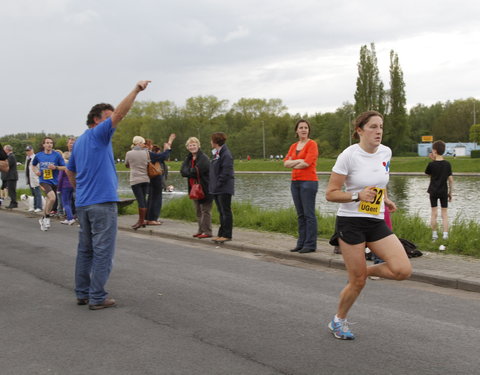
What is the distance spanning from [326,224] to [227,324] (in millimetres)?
6002

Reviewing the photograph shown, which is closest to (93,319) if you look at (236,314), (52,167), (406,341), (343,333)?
(236,314)

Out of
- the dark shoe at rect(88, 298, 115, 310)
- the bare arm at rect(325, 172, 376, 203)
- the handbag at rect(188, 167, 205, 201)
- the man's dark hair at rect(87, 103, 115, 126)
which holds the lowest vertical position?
the dark shoe at rect(88, 298, 115, 310)

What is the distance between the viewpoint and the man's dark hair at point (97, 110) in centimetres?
537

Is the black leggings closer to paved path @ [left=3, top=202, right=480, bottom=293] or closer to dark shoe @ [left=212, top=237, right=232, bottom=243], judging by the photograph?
paved path @ [left=3, top=202, right=480, bottom=293]

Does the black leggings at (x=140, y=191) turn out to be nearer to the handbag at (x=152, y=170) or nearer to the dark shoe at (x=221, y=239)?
the handbag at (x=152, y=170)

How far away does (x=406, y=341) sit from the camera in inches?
171

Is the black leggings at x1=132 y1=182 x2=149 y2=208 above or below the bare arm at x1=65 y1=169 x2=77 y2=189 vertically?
below

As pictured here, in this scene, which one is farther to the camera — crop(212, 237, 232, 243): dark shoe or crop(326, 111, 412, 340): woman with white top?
crop(212, 237, 232, 243): dark shoe

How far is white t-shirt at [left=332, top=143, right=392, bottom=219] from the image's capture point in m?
4.28

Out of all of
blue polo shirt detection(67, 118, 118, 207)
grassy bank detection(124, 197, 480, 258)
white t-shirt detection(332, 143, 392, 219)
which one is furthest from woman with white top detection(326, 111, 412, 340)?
grassy bank detection(124, 197, 480, 258)

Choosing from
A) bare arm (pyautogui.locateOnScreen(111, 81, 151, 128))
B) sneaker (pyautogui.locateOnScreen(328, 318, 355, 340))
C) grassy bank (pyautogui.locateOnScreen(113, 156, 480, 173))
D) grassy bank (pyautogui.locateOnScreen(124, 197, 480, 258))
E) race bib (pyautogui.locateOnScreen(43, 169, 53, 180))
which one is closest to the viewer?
sneaker (pyautogui.locateOnScreen(328, 318, 355, 340))

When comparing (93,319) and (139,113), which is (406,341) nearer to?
(93,319)

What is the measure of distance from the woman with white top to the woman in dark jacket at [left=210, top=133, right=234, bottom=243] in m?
4.95

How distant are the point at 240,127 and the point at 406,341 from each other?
107m
